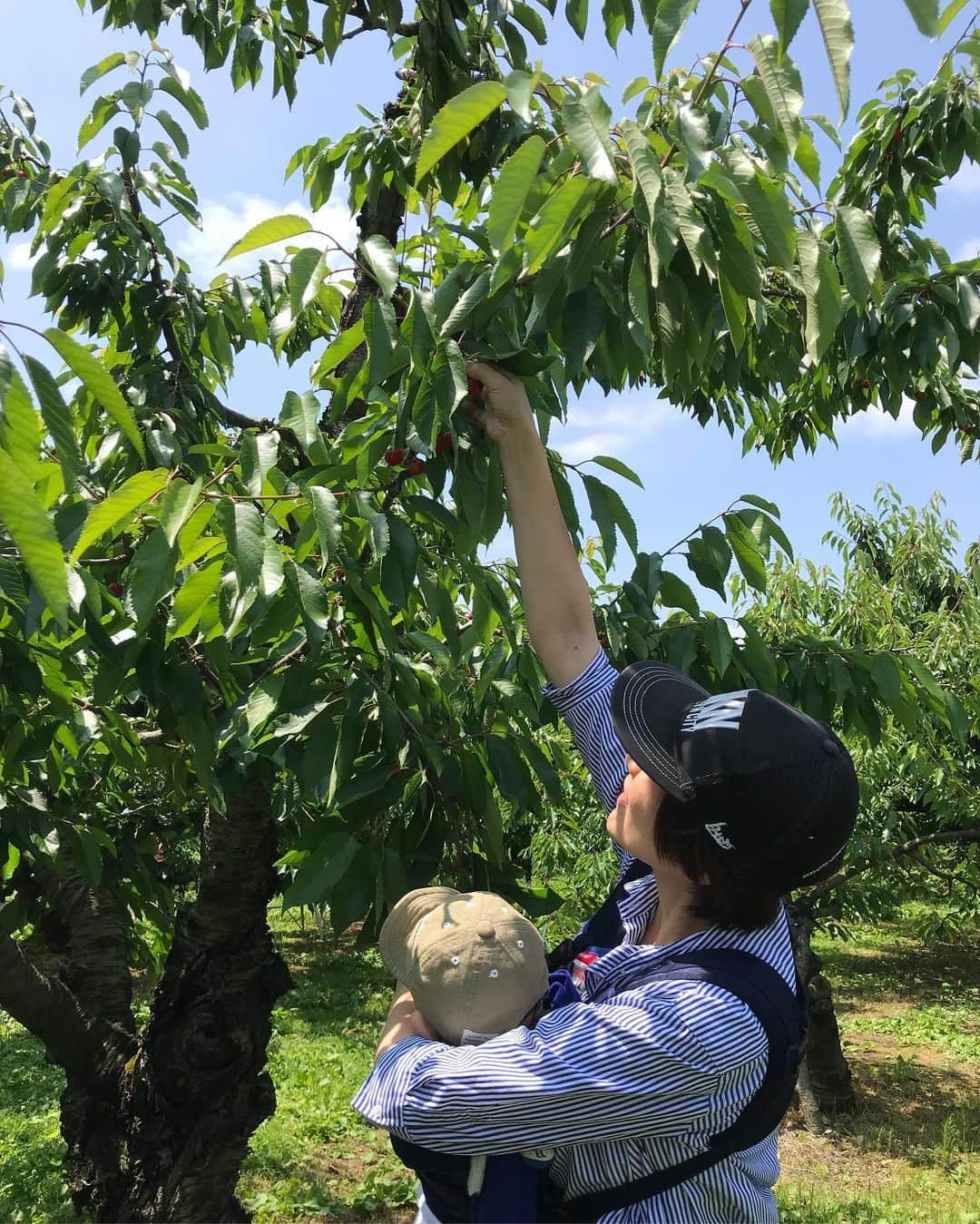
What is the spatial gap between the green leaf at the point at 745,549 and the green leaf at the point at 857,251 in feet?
2.96

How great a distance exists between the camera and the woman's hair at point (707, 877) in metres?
1.05

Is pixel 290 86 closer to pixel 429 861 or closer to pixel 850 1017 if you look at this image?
pixel 429 861

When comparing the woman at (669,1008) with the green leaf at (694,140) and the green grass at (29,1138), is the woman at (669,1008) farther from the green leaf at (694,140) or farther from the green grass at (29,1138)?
the green grass at (29,1138)

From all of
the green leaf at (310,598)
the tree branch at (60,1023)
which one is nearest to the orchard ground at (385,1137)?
the tree branch at (60,1023)

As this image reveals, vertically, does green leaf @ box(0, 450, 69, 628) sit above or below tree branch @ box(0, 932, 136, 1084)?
above

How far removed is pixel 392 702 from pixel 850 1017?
34.0ft

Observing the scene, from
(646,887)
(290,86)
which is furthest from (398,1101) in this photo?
(290,86)

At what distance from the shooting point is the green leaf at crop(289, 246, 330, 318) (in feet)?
4.79

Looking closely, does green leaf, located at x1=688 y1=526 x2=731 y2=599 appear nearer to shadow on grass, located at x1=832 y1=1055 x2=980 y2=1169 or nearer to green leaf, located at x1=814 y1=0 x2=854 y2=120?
green leaf, located at x1=814 y1=0 x2=854 y2=120

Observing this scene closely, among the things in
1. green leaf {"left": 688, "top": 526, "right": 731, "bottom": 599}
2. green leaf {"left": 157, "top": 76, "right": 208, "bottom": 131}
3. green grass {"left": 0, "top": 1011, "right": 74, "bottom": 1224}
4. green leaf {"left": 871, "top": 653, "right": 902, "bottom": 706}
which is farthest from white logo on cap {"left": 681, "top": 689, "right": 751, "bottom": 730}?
green grass {"left": 0, "top": 1011, "right": 74, "bottom": 1224}

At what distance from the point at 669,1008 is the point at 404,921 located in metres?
0.42

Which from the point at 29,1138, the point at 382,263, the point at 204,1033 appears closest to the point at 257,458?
the point at 382,263

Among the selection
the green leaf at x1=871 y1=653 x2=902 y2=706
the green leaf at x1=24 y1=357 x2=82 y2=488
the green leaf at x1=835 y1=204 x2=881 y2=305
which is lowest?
the green leaf at x1=871 y1=653 x2=902 y2=706

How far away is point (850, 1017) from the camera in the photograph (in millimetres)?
10469
